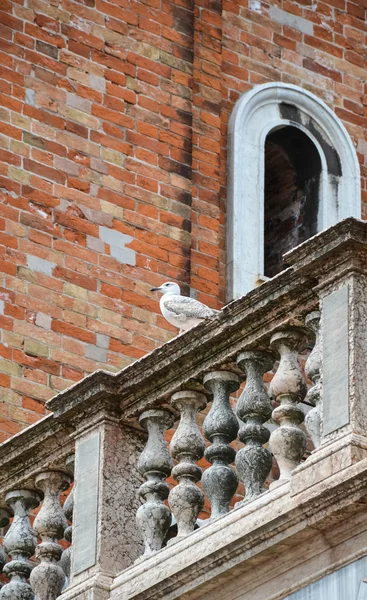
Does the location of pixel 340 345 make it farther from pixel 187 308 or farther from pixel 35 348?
pixel 35 348

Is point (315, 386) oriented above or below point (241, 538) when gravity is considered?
above

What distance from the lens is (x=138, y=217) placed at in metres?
13.8

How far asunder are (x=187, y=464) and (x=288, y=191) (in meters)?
6.34

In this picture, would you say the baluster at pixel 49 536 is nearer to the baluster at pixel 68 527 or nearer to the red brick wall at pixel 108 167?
the baluster at pixel 68 527

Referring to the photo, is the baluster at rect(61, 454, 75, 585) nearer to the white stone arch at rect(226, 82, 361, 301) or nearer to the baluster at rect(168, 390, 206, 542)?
the baluster at rect(168, 390, 206, 542)

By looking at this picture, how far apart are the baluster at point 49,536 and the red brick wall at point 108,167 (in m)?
2.52

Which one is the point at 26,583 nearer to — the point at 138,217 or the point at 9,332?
the point at 9,332

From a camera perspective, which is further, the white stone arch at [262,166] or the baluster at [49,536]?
the white stone arch at [262,166]

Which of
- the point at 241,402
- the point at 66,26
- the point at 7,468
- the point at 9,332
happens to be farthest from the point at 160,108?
the point at 241,402

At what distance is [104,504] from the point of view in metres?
9.38

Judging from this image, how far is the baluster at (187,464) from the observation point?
9.05 meters

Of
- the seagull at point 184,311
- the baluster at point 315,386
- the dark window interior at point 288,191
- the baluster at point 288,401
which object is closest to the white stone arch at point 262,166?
the dark window interior at point 288,191

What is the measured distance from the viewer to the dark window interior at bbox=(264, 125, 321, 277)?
15.0 meters

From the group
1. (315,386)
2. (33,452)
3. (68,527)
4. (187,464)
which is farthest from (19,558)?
(315,386)
